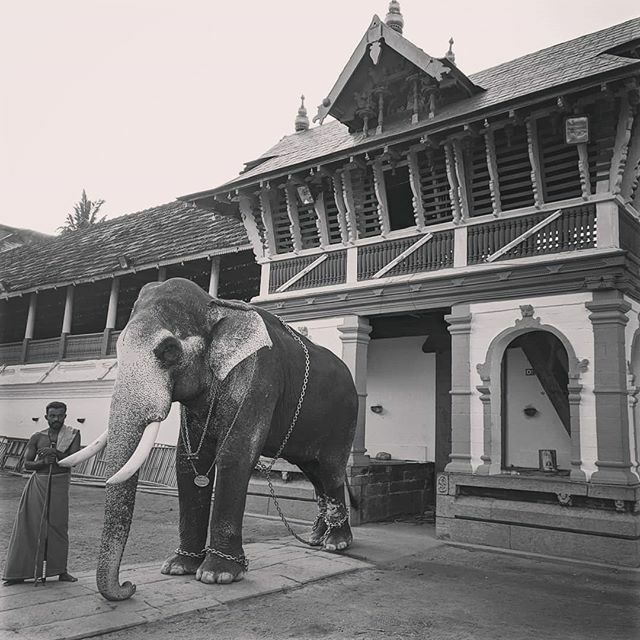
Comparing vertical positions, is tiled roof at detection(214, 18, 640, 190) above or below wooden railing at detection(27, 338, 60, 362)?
above

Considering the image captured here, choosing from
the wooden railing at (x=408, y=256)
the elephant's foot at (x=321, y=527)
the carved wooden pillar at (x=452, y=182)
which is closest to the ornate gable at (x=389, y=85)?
the carved wooden pillar at (x=452, y=182)

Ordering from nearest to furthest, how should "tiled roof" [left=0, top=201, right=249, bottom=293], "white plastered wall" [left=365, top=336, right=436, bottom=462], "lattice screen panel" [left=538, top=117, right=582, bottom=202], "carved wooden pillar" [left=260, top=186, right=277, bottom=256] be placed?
"lattice screen panel" [left=538, top=117, right=582, bottom=202]
"carved wooden pillar" [left=260, top=186, right=277, bottom=256]
"white plastered wall" [left=365, top=336, right=436, bottom=462]
"tiled roof" [left=0, top=201, right=249, bottom=293]

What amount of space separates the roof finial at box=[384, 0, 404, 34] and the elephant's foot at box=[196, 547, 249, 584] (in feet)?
34.4

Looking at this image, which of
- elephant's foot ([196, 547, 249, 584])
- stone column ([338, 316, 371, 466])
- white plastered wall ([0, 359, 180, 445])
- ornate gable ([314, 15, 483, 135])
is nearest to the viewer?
elephant's foot ([196, 547, 249, 584])

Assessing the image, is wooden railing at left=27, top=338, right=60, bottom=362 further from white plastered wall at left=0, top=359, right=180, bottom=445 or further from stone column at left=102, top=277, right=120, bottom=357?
stone column at left=102, top=277, right=120, bottom=357

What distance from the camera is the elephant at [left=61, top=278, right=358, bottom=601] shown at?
16.1 ft

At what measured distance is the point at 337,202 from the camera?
1098 centimetres

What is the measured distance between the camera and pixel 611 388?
8.07m

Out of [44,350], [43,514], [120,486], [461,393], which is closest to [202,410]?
[120,486]

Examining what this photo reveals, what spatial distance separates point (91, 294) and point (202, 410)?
16.0 meters

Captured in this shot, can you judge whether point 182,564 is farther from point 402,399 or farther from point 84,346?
point 84,346

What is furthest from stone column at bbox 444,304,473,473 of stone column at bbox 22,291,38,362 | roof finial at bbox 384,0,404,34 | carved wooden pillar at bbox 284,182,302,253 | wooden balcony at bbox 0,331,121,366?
stone column at bbox 22,291,38,362

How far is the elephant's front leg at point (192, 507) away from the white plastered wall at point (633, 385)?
18.0ft

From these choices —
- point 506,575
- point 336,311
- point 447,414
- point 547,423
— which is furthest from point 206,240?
point 506,575
